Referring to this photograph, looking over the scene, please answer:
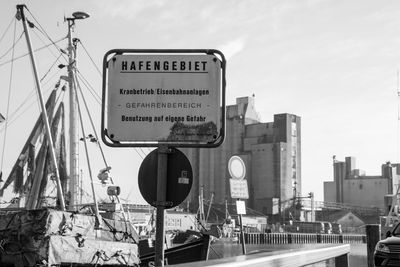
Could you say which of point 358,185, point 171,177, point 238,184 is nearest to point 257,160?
point 358,185

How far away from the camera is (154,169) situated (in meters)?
5.80

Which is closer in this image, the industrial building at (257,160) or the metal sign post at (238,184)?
the metal sign post at (238,184)

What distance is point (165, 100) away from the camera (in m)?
5.63

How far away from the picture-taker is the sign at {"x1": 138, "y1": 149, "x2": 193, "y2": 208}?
18.8 feet

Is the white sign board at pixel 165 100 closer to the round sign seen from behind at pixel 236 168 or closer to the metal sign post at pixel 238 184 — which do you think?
the metal sign post at pixel 238 184

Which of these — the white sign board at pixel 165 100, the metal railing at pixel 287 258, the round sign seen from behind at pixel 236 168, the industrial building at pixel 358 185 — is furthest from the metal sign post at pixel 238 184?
the industrial building at pixel 358 185

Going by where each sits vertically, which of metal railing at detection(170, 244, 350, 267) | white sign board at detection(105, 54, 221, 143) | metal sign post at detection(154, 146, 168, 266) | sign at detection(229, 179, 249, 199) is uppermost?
white sign board at detection(105, 54, 221, 143)

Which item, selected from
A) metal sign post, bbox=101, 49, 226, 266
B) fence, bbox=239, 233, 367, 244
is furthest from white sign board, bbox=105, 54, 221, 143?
A: fence, bbox=239, 233, 367, 244

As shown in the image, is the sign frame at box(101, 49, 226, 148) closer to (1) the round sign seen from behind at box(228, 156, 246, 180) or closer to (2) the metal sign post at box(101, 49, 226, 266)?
(2) the metal sign post at box(101, 49, 226, 266)

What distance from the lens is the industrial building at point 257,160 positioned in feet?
515

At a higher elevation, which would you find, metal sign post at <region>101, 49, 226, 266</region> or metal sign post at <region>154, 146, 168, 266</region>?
metal sign post at <region>101, 49, 226, 266</region>

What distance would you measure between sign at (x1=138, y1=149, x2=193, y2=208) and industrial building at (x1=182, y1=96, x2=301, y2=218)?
14647 cm

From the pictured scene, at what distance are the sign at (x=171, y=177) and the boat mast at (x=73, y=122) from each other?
2081 centimetres

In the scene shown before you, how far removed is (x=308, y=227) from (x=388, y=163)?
152 feet
